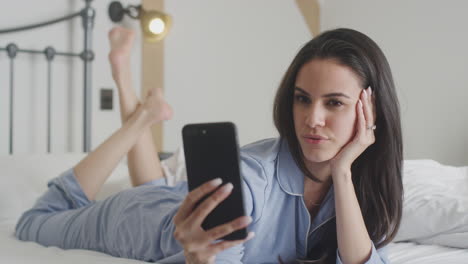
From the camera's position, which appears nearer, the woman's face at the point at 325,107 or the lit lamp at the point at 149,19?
the woman's face at the point at 325,107

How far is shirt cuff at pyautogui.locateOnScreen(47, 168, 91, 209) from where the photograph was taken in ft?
4.66

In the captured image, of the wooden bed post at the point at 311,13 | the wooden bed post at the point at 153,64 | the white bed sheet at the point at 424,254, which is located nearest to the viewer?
the white bed sheet at the point at 424,254

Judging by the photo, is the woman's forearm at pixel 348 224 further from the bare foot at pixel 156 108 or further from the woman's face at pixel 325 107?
the bare foot at pixel 156 108

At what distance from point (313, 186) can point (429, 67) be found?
1.63 m

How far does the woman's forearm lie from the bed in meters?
0.21

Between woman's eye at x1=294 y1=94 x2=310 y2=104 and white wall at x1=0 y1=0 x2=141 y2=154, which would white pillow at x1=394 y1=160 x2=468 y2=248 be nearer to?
woman's eye at x1=294 y1=94 x2=310 y2=104

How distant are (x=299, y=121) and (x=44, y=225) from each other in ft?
2.48

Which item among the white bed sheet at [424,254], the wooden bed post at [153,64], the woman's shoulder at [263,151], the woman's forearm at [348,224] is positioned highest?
the wooden bed post at [153,64]

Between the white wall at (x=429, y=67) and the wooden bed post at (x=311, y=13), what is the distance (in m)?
0.39

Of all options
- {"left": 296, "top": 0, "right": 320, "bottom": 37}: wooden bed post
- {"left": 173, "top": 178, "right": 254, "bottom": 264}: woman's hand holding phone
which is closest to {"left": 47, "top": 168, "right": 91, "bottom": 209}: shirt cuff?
{"left": 173, "top": 178, "right": 254, "bottom": 264}: woman's hand holding phone

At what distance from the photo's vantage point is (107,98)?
2178 millimetres

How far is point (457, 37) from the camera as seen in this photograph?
231cm

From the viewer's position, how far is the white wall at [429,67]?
7.59 feet

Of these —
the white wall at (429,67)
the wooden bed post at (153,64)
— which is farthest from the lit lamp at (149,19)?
the white wall at (429,67)
